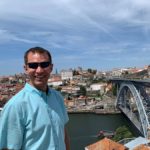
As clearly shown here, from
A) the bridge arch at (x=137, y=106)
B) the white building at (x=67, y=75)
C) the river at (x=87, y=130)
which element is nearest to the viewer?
the river at (x=87, y=130)

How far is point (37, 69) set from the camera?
1118mm

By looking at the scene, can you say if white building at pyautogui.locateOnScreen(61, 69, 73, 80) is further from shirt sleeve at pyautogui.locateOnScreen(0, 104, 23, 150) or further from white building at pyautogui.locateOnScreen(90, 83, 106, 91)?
shirt sleeve at pyautogui.locateOnScreen(0, 104, 23, 150)

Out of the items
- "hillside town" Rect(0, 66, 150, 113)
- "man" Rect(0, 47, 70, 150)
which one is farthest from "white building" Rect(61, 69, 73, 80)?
"man" Rect(0, 47, 70, 150)

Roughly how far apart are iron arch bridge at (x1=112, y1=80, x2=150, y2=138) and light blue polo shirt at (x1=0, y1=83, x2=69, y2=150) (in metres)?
11.3

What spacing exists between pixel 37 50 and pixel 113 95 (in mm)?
27874

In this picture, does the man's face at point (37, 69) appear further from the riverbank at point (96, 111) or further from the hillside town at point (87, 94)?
the riverbank at point (96, 111)

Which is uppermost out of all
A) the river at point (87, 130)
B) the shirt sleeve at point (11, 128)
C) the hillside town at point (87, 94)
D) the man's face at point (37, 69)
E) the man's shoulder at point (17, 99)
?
the man's face at point (37, 69)

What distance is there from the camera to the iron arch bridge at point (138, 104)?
45.6ft

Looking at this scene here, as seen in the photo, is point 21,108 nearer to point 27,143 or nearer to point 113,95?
point 27,143

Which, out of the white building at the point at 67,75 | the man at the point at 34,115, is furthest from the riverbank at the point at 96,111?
the man at the point at 34,115

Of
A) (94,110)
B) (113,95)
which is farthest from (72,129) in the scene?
(113,95)

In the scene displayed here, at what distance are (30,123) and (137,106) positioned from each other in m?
14.4

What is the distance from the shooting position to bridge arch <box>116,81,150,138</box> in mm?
13797

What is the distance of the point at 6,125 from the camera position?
3.50ft
